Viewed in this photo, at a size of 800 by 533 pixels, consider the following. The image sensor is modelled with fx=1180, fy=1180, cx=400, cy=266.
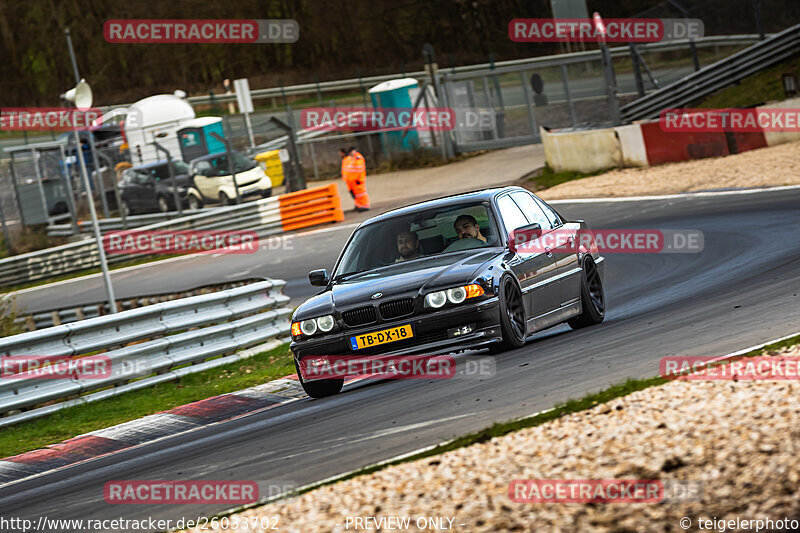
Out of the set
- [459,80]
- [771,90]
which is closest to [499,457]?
[771,90]

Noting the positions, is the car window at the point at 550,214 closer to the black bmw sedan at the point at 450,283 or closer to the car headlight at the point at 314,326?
the black bmw sedan at the point at 450,283

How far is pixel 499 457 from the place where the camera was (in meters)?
5.80

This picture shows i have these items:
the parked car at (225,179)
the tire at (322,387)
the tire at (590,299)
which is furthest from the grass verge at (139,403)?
→ the parked car at (225,179)

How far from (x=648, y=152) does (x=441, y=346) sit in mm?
19031

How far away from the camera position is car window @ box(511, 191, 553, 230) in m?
10.8

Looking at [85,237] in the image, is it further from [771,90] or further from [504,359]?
[504,359]

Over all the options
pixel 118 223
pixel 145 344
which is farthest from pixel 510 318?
pixel 118 223

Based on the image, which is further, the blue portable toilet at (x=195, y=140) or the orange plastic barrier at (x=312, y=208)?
the blue portable toilet at (x=195, y=140)

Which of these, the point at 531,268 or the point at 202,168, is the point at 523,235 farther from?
the point at 202,168

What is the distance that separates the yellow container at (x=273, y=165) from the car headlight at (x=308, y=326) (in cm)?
2509

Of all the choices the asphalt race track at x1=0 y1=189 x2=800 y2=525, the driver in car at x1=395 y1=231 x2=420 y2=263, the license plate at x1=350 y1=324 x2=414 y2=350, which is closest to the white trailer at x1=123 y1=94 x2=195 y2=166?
the asphalt race track at x1=0 y1=189 x2=800 y2=525

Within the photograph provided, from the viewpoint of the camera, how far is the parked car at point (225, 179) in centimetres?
3250

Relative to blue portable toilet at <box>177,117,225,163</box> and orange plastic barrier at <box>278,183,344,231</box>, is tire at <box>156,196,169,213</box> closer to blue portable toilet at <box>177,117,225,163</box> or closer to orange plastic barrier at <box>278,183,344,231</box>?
blue portable toilet at <box>177,117,225,163</box>

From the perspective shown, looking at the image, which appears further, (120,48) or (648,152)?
(120,48)
